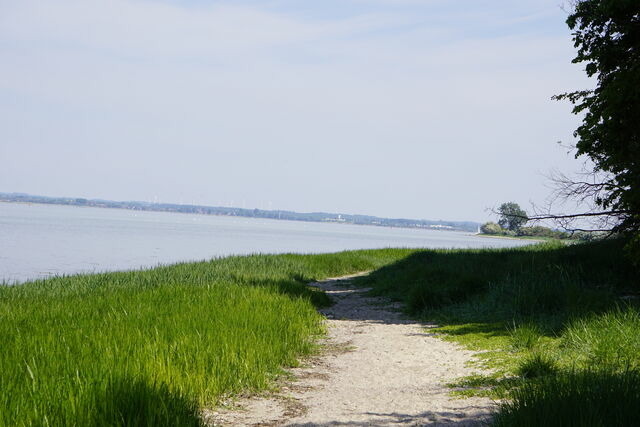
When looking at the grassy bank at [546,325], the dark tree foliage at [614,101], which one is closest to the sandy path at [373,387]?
the grassy bank at [546,325]

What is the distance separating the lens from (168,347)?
23.7 feet

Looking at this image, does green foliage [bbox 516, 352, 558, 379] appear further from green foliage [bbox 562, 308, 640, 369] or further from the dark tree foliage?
the dark tree foliage

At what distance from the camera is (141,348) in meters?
6.77

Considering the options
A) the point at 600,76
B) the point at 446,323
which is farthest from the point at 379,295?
the point at 600,76

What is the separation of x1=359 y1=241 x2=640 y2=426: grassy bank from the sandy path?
44 centimetres

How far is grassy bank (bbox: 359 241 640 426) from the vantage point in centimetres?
490

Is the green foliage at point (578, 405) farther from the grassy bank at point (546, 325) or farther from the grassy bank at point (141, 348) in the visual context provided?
the grassy bank at point (141, 348)

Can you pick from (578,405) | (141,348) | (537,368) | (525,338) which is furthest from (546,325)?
(141,348)

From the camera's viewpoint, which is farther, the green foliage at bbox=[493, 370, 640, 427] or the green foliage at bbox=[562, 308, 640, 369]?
the green foliage at bbox=[562, 308, 640, 369]

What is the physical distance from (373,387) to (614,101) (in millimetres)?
8297

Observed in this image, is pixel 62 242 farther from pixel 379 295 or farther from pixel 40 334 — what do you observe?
pixel 40 334

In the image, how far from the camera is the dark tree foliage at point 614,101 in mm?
12164

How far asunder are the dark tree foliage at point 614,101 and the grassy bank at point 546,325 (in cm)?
206

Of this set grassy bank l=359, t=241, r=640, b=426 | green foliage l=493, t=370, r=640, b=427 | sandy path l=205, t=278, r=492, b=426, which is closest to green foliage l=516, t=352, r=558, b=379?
grassy bank l=359, t=241, r=640, b=426
